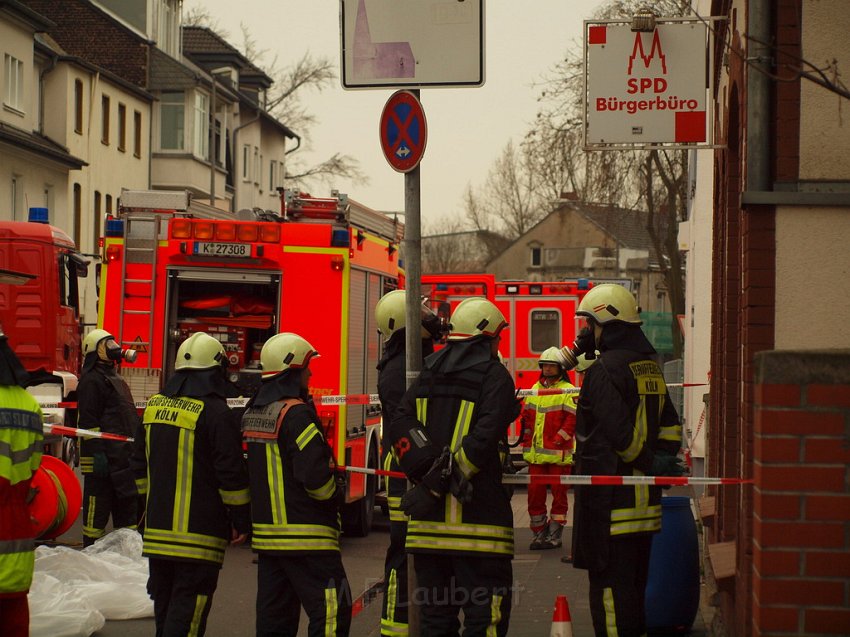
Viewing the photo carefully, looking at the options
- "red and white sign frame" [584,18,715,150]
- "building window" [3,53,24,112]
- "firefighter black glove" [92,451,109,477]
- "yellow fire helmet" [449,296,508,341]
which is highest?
"building window" [3,53,24,112]

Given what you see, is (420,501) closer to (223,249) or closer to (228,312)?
(223,249)

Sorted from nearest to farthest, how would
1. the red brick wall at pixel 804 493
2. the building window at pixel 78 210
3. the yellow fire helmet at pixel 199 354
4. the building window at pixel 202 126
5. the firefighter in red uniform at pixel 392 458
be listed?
the red brick wall at pixel 804 493 < the yellow fire helmet at pixel 199 354 < the firefighter in red uniform at pixel 392 458 < the building window at pixel 78 210 < the building window at pixel 202 126

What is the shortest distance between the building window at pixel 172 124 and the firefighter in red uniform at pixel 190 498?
139 feet

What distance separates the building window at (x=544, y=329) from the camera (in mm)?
21719

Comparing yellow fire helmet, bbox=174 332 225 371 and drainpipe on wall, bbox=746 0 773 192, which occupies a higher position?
drainpipe on wall, bbox=746 0 773 192

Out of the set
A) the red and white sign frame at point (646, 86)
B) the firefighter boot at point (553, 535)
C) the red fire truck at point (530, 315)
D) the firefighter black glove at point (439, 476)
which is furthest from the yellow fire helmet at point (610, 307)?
the red fire truck at point (530, 315)

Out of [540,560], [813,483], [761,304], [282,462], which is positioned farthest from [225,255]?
[813,483]

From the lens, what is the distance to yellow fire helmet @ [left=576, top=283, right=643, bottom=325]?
682cm

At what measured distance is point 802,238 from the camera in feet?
18.9

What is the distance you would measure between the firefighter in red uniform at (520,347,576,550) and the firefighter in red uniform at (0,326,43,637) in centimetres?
671

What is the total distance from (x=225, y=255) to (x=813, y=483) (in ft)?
30.2

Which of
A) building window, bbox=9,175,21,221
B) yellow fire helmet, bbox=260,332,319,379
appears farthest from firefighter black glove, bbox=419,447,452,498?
building window, bbox=9,175,21,221

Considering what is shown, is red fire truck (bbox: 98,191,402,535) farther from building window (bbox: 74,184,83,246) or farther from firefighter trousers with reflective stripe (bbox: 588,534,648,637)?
building window (bbox: 74,184,83,246)

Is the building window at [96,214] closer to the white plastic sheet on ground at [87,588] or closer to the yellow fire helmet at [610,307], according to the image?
the white plastic sheet on ground at [87,588]
